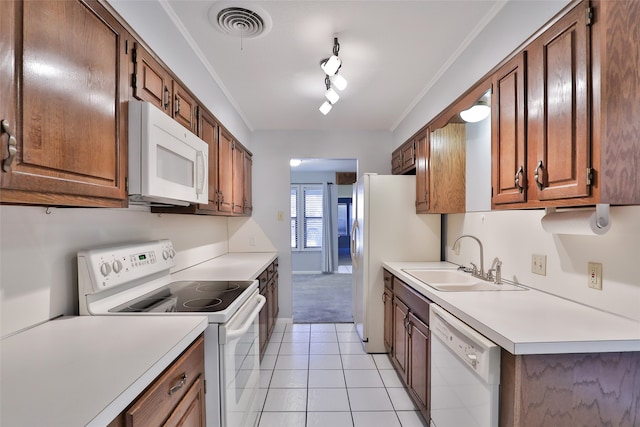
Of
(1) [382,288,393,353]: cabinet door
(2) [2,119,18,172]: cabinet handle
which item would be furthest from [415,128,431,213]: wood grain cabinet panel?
(2) [2,119,18,172]: cabinet handle

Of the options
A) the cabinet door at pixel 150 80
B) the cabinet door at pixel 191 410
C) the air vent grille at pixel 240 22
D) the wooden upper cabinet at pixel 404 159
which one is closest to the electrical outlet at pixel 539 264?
the wooden upper cabinet at pixel 404 159

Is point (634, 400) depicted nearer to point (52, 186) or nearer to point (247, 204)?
point (52, 186)

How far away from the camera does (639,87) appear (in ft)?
3.44

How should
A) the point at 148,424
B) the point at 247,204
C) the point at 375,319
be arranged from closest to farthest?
the point at 148,424 < the point at 375,319 < the point at 247,204

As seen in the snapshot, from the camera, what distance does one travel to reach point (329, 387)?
7.70ft

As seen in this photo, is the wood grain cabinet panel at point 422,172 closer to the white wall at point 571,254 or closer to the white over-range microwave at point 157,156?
the white wall at point 571,254

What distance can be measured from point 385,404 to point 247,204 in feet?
7.66

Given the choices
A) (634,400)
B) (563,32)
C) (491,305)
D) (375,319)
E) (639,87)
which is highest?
(563,32)

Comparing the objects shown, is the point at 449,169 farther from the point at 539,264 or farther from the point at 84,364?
the point at 84,364

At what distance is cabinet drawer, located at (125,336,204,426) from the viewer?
820 millimetres

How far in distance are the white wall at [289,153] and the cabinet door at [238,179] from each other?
0.56m

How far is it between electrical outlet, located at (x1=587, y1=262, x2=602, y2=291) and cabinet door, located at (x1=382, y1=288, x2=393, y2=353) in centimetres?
152

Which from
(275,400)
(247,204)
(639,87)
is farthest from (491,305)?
(247,204)

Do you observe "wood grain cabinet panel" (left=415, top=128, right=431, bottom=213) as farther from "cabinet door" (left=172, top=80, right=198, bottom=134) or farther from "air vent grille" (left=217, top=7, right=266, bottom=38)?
"cabinet door" (left=172, top=80, right=198, bottom=134)
